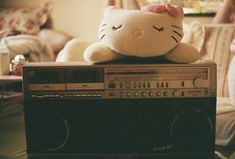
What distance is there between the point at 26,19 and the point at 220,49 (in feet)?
4.37

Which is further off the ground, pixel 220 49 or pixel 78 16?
pixel 78 16

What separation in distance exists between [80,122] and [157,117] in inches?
7.3

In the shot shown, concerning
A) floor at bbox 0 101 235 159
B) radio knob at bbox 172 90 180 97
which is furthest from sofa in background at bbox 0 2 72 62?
radio knob at bbox 172 90 180 97

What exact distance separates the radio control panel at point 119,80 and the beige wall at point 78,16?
1.54 m

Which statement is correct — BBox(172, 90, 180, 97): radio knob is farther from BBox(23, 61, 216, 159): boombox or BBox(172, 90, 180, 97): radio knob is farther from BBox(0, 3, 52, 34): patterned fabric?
BBox(0, 3, 52, 34): patterned fabric

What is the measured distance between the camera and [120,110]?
0.88 meters

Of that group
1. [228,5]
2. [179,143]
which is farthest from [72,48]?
[228,5]

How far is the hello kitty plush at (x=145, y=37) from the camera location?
0.89m

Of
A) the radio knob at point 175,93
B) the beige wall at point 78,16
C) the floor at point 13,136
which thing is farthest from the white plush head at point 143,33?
the beige wall at point 78,16

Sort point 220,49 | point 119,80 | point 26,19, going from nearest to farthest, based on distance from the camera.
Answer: point 119,80
point 220,49
point 26,19

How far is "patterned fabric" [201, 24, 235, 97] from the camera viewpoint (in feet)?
5.08

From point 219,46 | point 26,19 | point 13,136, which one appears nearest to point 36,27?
point 26,19

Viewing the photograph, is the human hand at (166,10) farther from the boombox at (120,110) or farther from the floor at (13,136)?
the floor at (13,136)

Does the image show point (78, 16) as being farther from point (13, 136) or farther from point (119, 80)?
point (119, 80)
